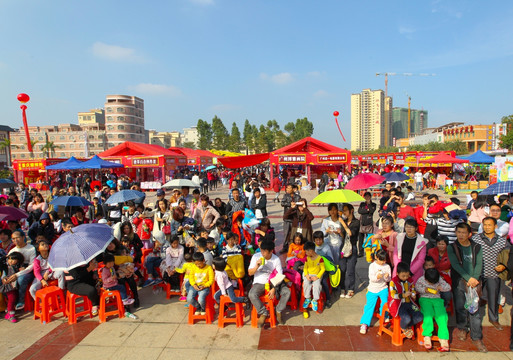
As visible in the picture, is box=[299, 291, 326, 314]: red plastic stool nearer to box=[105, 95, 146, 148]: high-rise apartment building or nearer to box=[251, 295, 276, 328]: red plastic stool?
box=[251, 295, 276, 328]: red plastic stool

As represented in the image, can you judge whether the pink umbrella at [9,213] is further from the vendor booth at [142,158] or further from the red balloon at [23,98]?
the red balloon at [23,98]

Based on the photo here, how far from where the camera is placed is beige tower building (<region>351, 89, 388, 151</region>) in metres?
129

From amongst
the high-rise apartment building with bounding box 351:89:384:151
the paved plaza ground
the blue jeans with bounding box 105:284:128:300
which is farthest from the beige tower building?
the blue jeans with bounding box 105:284:128:300

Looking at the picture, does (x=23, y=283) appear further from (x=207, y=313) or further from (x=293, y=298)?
(x=293, y=298)

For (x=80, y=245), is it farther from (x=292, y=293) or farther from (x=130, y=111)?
(x=130, y=111)

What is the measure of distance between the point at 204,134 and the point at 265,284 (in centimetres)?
6649

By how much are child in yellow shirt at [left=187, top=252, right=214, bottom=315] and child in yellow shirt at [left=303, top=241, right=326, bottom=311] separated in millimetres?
1413

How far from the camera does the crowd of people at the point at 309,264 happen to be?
13.2ft

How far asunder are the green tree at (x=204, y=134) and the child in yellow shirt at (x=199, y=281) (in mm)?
65328

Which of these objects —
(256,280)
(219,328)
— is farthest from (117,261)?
(256,280)

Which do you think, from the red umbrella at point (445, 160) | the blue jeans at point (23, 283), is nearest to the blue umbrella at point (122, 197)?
the blue jeans at point (23, 283)

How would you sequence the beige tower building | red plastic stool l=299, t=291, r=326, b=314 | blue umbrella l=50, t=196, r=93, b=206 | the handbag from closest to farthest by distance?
red plastic stool l=299, t=291, r=326, b=314 → the handbag → blue umbrella l=50, t=196, r=93, b=206 → the beige tower building

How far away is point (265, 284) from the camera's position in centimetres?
453

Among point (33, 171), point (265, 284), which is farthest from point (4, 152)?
point (265, 284)
